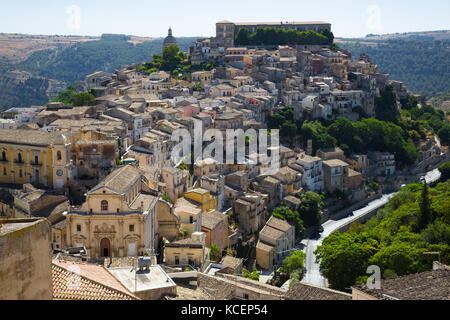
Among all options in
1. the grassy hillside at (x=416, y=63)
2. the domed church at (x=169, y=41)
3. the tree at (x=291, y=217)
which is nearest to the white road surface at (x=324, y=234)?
the tree at (x=291, y=217)

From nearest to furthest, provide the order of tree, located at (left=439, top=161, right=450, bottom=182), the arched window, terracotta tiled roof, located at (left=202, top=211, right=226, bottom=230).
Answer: the arched window < terracotta tiled roof, located at (left=202, top=211, right=226, bottom=230) < tree, located at (left=439, top=161, right=450, bottom=182)

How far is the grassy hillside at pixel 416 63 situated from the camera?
154 metres

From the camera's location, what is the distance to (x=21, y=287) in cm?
1069

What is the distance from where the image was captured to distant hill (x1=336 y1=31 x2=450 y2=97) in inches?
6048

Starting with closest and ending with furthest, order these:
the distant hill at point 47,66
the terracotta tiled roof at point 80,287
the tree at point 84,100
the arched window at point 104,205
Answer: the terracotta tiled roof at point 80,287
the arched window at point 104,205
the tree at point 84,100
the distant hill at point 47,66

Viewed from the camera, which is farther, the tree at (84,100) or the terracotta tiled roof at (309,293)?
the tree at (84,100)

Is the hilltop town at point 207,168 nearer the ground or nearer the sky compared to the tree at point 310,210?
nearer the sky

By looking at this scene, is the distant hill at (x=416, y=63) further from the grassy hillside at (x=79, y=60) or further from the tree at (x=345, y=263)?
the tree at (x=345, y=263)

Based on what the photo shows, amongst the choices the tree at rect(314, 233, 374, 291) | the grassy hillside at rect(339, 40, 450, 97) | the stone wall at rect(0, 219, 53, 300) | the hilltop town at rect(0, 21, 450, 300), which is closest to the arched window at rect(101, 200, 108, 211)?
the hilltop town at rect(0, 21, 450, 300)

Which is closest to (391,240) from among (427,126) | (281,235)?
(281,235)

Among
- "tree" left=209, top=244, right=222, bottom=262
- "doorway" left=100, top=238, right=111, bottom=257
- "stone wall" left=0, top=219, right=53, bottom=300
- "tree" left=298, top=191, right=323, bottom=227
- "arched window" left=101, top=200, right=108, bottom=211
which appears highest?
"stone wall" left=0, top=219, right=53, bottom=300

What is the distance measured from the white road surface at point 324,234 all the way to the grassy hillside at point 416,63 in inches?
3178

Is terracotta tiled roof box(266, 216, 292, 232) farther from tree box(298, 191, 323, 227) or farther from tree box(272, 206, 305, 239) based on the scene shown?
tree box(298, 191, 323, 227)

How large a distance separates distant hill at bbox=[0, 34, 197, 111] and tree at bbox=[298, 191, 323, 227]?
2981 inches
